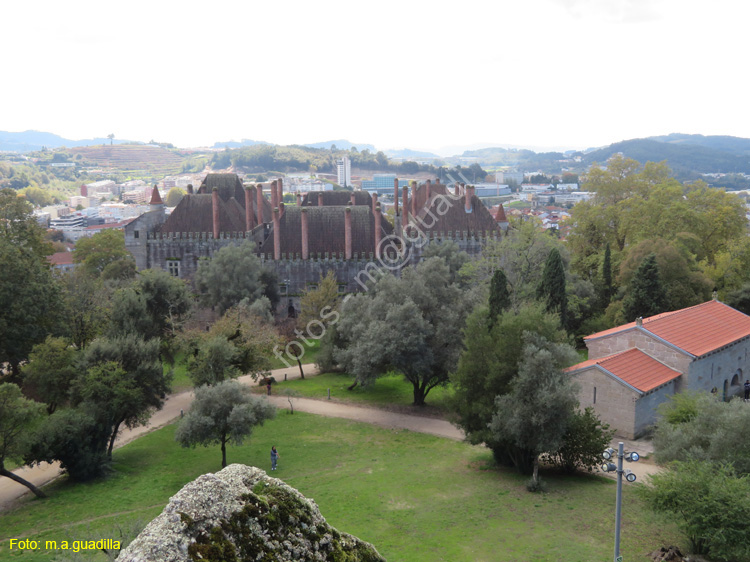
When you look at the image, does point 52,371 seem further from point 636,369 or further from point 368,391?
point 636,369

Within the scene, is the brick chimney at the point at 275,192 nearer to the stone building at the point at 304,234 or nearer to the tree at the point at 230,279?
the stone building at the point at 304,234

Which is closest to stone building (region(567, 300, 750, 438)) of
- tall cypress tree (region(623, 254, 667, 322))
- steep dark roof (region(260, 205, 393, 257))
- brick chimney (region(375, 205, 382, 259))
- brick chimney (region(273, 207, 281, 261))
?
tall cypress tree (region(623, 254, 667, 322))

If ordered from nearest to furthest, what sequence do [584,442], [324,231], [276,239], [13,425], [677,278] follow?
[13,425] < [584,442] < [677,278] < [276,239] < [324,231]

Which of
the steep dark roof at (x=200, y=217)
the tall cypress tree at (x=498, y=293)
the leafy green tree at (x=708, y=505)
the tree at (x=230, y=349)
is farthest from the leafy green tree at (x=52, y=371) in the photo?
the steep dark roof at (x=200, y=217)

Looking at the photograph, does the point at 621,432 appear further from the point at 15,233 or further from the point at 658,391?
the point at 15,233

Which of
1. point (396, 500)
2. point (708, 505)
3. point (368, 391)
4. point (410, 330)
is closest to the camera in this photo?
point (708, 505)

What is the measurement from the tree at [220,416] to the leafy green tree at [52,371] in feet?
23.6

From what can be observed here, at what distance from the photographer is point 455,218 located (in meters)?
60.6

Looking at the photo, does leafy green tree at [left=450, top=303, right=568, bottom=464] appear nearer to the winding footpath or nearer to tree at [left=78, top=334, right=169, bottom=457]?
the winding footpath

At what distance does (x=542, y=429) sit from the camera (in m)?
26.7

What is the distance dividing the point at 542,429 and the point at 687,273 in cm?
2939

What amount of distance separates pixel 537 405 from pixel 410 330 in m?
12.1

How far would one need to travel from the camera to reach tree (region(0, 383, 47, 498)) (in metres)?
26.6

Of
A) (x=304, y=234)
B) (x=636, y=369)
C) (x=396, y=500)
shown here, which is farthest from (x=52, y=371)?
(x=636, y=369)
